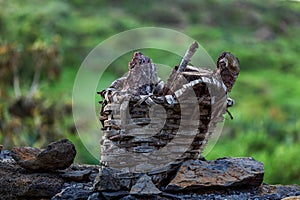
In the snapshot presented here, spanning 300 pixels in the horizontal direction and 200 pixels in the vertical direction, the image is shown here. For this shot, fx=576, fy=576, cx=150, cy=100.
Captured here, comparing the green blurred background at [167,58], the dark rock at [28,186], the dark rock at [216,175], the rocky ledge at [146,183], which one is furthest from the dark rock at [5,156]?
the green blurred background at [167,58]

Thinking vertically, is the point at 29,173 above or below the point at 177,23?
below

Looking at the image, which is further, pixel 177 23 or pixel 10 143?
pixel 177 23

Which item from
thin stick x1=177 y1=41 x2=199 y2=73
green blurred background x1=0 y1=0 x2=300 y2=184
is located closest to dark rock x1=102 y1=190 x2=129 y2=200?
thin stick x1=177 y1=41 x2=199 y2=73

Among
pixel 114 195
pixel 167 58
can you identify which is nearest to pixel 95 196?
pixel 114 195

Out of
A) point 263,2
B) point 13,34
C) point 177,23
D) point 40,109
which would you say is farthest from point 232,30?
point 40,109

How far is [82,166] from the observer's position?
82.0 inches

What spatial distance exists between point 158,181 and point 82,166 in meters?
0.45

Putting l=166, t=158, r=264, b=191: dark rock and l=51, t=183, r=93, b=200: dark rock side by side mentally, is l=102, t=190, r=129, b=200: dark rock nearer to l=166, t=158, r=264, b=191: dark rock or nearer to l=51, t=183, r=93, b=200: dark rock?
l=51, t=183, r=93, b=200: dark rock

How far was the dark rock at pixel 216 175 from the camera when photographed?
1.74m

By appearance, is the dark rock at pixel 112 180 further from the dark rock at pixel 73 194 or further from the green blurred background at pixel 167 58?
the green blurred background at pixel 167 58

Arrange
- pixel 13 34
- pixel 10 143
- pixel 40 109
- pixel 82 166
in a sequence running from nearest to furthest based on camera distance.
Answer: pixel 82 166 → pixel 10 143 → pixel 40 109 → pixel 13 34

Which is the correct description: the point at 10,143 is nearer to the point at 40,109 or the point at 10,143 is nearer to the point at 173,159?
the point at 40,109

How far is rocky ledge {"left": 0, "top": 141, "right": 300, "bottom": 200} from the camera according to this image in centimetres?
163

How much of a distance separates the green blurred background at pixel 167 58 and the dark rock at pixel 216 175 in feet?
8.38
